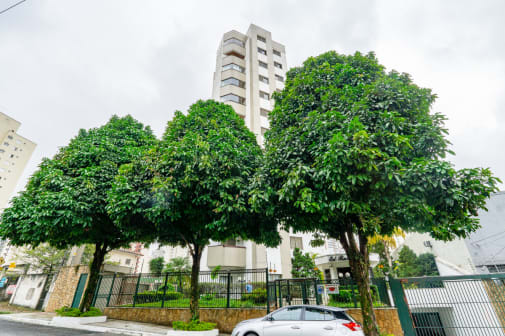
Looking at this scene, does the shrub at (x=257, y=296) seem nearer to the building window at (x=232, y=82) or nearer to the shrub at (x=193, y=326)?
the shrub at (x=193, y=326)

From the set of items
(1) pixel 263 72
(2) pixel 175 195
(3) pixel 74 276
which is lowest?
(3) pixel 74 276

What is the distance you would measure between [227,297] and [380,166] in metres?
9.21

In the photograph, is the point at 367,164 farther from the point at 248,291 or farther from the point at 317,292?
the point at 248,291

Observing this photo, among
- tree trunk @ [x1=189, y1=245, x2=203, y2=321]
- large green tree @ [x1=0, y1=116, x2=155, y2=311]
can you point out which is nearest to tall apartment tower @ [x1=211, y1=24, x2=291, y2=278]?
large green tree @ [x1=0, y1=116, x2=155, y2=311]

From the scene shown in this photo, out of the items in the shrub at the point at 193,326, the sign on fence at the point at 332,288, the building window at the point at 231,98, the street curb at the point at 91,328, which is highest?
the building window at the point at 231,98

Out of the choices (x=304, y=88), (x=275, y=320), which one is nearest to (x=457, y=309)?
(x=275, y=320)

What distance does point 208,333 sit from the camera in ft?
29.5

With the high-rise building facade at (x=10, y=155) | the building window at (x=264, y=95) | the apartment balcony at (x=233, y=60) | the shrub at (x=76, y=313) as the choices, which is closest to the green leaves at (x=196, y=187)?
the shrub at (x=76, y=313)

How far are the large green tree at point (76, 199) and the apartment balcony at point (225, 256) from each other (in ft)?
29.5

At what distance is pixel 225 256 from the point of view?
21.4m

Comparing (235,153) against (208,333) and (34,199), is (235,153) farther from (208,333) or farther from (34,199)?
(34,199)

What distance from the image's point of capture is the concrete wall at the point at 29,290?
20.2 m

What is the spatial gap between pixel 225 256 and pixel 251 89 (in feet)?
61.9

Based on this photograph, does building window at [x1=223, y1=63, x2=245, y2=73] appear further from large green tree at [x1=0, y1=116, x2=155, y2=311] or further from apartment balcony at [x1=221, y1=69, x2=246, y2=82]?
large green tree at [x1=0, y1=116, x2=155, y2=311]
